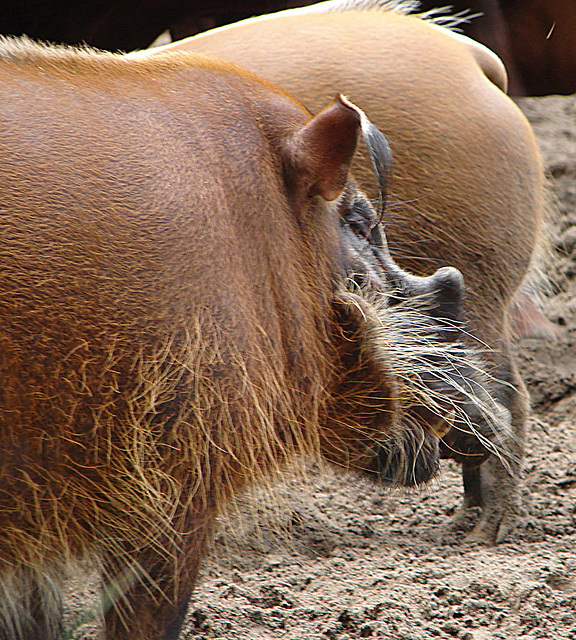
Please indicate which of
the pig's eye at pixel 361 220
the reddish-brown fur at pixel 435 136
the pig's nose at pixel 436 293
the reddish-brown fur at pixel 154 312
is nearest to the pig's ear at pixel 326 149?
the reddish-brown fur at pixel 154 312

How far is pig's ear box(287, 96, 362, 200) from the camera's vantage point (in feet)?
4.73

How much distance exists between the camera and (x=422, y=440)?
1.75 m

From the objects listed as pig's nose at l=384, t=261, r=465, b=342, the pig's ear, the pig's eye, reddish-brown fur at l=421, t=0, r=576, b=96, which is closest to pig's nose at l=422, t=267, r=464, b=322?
pig's nose at l=384, t=261, r=465, b=342

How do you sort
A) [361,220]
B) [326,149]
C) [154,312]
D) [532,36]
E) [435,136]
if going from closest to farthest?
[154,312], [326,149], [361,220], [435,136], [532,36]

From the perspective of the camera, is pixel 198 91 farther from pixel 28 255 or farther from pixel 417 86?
pixel 417 86

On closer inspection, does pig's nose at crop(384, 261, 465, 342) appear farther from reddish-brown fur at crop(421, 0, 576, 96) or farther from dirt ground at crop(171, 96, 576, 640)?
reddish-brown fur at crop(421, 0, 576, 96)

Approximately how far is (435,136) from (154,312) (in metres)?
1.03

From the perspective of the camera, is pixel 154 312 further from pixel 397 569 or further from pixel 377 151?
pixel 397 569

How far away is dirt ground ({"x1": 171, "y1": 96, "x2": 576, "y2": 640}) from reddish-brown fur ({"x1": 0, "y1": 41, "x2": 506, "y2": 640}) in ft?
0.72

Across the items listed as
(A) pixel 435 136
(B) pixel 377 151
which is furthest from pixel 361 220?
(A) pixel 435 136

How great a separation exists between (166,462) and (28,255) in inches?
14.0

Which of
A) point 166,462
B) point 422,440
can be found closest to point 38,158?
point 166,462

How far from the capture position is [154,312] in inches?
49.9

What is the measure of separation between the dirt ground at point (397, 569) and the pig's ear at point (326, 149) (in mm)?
539
